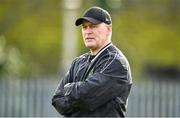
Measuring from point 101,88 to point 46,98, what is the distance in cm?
853

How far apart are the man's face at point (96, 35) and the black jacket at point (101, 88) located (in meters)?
0.06

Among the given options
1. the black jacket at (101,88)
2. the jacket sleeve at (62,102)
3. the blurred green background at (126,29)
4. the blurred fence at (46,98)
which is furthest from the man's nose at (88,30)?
the blurred green background at (126,29)

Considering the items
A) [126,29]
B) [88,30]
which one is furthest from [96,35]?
[126,29]

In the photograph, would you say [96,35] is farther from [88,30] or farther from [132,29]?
[132,29]

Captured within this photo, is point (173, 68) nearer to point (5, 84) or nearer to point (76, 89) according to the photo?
point (5, 84)

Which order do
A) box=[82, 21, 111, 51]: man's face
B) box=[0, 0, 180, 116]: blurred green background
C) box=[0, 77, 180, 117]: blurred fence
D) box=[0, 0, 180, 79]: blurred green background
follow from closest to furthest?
box=[82, 21, 111, 51]: man's face, box=[0, 77, 180, 117]: blurred fence, box=[0, 0, 180, 116]: blurred green background, box=[0, 0, 180, 79]: blurred green background

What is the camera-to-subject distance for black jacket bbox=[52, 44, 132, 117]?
6.52m

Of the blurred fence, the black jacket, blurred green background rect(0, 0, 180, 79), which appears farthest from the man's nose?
blurred green background rect(0, 0, 180, 79)

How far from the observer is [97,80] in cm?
656

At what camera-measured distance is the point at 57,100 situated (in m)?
6.93

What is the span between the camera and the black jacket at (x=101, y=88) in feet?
21.4

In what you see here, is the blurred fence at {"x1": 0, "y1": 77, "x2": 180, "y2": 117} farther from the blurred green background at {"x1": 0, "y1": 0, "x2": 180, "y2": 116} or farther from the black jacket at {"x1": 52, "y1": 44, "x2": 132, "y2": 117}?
the blurred green background at {"x1": 0, "y1": 0, "x2": 180, "y2": 116}

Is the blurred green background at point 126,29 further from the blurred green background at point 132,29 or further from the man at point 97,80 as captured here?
the man at point 97,80

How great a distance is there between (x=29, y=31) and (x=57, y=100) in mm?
22455
